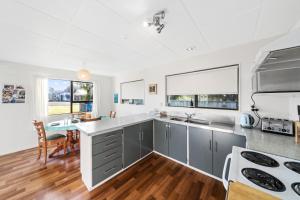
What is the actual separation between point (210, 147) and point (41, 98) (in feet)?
14.4

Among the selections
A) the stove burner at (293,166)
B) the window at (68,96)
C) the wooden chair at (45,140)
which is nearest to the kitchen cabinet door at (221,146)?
the stove burner at (293,166)

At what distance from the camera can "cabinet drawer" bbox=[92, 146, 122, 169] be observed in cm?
174

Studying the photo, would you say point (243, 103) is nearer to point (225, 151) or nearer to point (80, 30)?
point (225, 151)

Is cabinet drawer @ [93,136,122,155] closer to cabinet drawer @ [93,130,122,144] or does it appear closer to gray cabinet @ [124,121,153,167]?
cabinet drawer @ [93,130,122,144]

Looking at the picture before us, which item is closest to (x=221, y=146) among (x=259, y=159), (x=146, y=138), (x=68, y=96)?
(x=259, y=159)

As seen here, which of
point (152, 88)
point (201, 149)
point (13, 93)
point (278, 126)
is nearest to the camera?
point (278, 126)

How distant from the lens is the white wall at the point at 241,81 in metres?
1.77

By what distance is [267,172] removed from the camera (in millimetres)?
845

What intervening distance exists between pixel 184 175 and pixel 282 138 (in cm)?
149

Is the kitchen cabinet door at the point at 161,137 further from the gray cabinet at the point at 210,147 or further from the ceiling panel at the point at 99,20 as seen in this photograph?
the ceiling panel at the point at 99,20

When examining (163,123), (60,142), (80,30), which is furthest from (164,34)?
(60,142)

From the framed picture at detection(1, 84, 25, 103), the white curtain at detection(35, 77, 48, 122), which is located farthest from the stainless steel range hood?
the framed picture at detection(1, 84, 25, 103)

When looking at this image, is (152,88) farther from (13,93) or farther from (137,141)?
(13,93)

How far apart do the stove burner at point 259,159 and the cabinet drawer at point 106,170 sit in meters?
1.82
